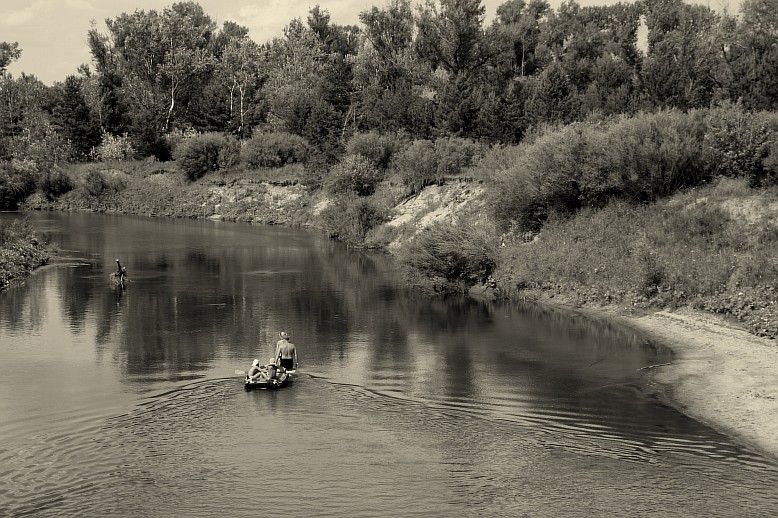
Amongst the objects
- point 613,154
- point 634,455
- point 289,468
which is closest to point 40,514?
point 289,468

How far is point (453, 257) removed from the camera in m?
48.0

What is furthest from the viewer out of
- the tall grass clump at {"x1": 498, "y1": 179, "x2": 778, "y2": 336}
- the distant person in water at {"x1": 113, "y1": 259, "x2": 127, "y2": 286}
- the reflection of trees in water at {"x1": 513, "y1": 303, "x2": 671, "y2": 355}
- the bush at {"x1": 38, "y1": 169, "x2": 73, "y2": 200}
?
the bush at {"x1": 38, "y1": 169, "x2": 73, "y2": 200}

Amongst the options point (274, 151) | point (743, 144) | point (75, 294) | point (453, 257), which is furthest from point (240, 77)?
point (743, 144)

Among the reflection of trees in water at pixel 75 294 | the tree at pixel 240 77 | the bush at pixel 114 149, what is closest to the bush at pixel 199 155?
the bush at pixel 114 149

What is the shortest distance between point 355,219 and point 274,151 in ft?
126

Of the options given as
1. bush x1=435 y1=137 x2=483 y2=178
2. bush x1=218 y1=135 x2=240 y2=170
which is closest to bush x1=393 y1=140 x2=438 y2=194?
bush x1=435 y1=137 x2=483 y2=178

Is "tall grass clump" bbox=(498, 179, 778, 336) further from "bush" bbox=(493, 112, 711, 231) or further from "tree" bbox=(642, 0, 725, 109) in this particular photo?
"tree" bbox=(642, 0, 725, 109)

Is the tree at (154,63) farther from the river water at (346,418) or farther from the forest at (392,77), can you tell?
the river water at (346,418)

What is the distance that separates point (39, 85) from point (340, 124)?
7698 centimetres

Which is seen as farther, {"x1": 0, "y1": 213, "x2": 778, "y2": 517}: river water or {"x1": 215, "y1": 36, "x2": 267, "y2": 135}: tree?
{"x1": 215, "y1": 36, "x2": 267, "y2": 135}: tree

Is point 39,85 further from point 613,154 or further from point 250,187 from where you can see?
point 613,154

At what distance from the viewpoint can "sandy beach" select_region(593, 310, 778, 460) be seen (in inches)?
978

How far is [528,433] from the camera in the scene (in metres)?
23.8

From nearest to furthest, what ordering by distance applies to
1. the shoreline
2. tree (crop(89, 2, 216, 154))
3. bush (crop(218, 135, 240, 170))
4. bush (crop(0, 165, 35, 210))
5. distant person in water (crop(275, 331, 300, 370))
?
the shoreline, distant person in water (crop(275, 331, 300, 370)), bush (crop(0, 165, 35, 210)), bush (crop(218, 135, 240, 170)), tree (crop(89, 2, 216, 154))
